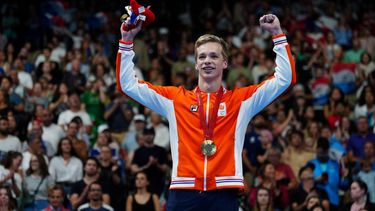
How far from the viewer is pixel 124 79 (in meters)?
7.53

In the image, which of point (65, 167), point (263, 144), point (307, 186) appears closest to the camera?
point (307, 186)

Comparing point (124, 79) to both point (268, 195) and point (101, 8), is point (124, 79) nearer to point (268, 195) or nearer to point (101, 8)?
point (268, 195)

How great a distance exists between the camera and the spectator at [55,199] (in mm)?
13461

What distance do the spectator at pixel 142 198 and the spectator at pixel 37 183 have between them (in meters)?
1.19

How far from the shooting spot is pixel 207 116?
24.0 ft

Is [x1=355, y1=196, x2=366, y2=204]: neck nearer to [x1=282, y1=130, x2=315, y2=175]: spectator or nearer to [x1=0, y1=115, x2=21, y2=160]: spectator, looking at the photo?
[x1=282, y1=130, x2=315, y2=175]: spectator

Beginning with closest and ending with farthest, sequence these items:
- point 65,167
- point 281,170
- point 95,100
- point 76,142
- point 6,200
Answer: point 6,200
point 65,167
point 281,170
point 76,142
point 95,100

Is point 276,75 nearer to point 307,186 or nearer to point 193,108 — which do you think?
point 193,108

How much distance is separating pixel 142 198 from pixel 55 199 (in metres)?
1.28

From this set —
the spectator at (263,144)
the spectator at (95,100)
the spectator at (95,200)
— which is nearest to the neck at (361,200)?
the spectator at (263,144)

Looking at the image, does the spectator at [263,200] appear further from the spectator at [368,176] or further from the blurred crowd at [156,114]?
the spectator at [368,176]

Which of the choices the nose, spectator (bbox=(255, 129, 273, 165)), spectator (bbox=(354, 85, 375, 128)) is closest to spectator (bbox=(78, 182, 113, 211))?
Result: spectator (bbox=(255, 129, 273, 165))

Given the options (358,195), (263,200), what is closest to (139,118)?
(263,200)

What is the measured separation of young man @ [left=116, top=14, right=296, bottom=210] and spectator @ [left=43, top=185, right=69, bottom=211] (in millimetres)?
6157
